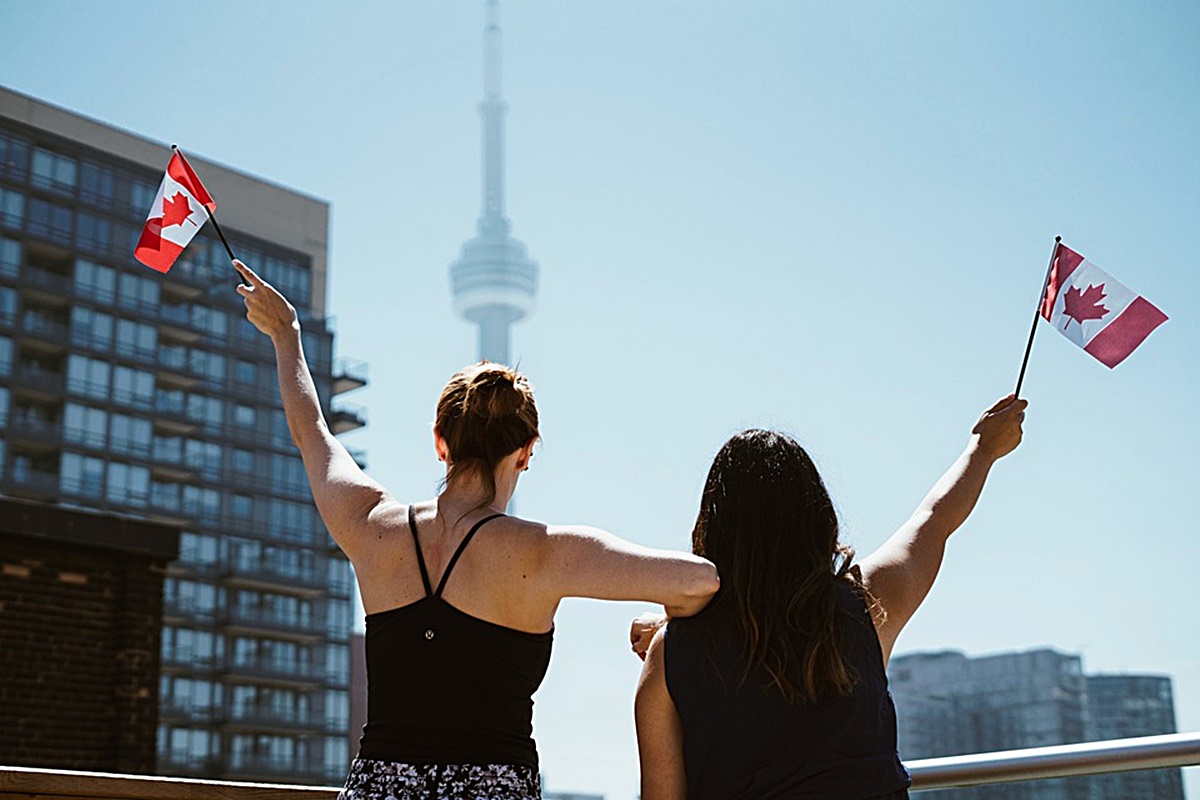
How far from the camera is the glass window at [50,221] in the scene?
Answer: 54.8m

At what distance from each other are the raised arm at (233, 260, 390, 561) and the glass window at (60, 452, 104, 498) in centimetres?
5320

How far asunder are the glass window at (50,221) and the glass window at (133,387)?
5.52m

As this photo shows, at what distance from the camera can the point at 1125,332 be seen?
324cm

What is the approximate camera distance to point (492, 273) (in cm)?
13012

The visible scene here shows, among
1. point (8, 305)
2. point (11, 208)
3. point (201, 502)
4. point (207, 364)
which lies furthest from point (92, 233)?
point (201, 502)

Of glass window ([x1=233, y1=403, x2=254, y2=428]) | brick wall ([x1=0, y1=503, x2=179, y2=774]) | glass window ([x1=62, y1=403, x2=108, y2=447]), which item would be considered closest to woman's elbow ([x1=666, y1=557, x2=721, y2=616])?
brick wall ([x1=0, y1=503, x2=179, y2=774])

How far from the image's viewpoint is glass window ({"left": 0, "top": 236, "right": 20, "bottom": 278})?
53.6 meters

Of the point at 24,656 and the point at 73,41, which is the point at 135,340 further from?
the point at 24,656

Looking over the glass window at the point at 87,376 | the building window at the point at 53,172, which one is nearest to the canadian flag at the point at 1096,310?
the glass window at the point at 87,376

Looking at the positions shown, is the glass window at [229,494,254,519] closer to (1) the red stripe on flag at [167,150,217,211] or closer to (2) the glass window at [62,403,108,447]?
(2) the glass window at [62,403,108,447]

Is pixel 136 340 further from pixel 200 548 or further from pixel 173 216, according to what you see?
pixel 173 216

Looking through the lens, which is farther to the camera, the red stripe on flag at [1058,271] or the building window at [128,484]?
the building window at [128,484]

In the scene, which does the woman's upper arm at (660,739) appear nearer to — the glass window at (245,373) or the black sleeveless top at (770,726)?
the black sleeveless top at (770,726)

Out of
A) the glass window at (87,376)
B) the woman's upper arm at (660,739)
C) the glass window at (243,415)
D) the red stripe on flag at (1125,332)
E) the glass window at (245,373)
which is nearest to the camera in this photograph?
the woman's upper arm at (660,739)
